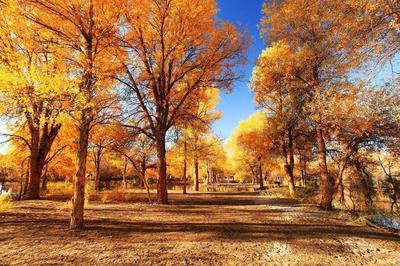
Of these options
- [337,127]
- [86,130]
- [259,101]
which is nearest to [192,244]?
[86,130]

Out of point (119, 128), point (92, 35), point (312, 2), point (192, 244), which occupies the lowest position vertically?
point (192, 244)

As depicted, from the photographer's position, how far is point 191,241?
5.64 metres

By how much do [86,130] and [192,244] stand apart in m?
4.15

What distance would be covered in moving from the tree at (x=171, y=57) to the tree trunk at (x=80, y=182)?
5053 mm

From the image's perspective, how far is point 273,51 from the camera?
14.0m

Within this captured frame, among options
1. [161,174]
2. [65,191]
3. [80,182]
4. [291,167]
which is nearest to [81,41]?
[80,182]

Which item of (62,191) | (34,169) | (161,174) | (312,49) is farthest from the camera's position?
(62,191)

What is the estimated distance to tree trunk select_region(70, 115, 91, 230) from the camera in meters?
6.48

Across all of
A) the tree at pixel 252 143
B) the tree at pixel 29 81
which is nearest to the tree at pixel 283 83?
the tree at pixel 252 143

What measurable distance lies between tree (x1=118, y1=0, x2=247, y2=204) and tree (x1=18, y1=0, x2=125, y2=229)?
11.5ft

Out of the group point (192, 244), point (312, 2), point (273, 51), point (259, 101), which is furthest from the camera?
point (259, 101)

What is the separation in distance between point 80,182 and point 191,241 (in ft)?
11.1

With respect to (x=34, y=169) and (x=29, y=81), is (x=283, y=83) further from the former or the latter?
(x=34, y=169)

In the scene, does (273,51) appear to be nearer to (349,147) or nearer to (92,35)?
(349,147)
